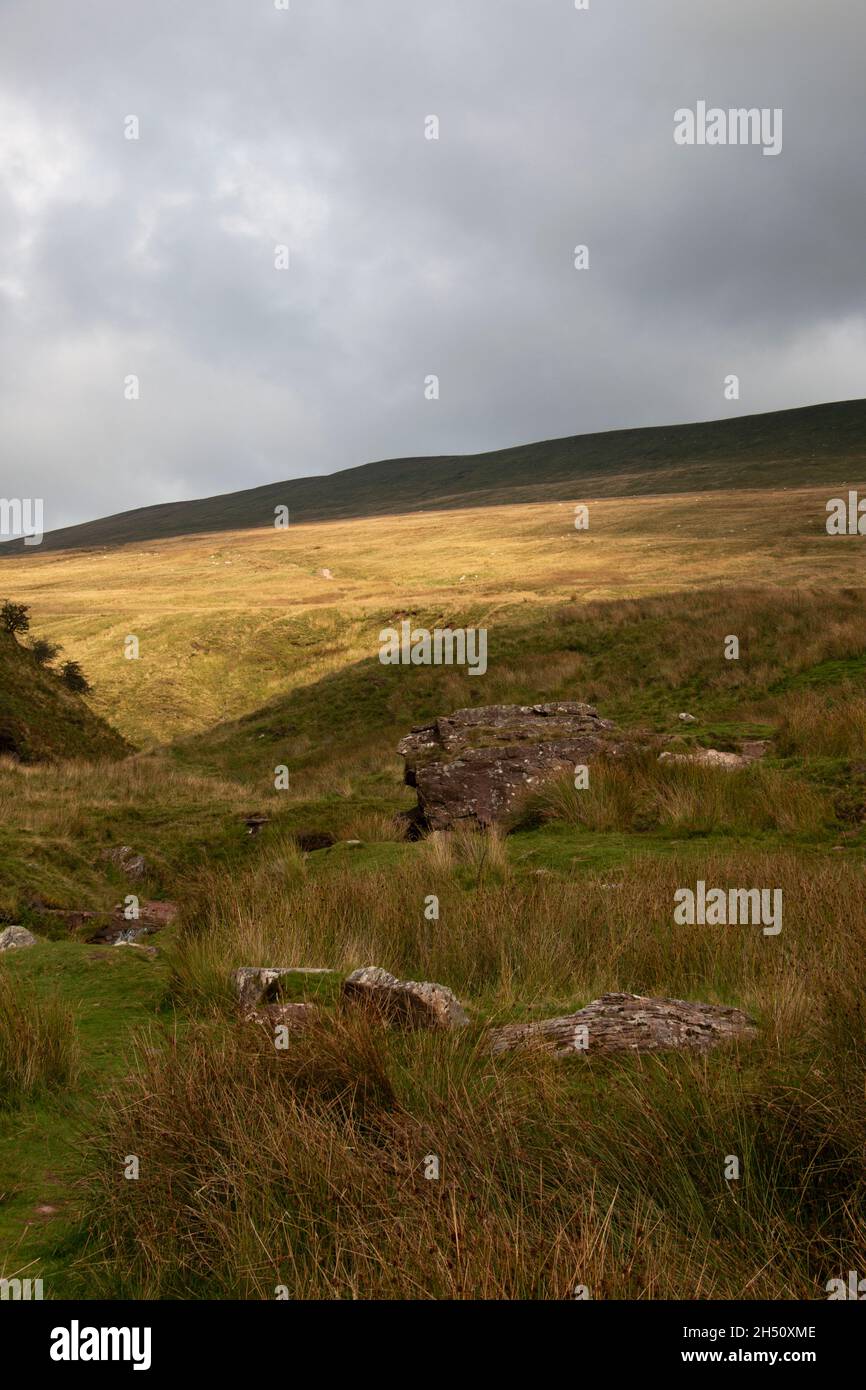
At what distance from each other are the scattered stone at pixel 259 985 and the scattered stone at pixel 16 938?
3.74m

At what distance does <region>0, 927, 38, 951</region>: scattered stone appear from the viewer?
895cm

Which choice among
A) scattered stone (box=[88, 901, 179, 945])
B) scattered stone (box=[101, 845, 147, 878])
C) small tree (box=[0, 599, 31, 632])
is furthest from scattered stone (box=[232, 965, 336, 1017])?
small tree (box=[0, 599, 31, 632])

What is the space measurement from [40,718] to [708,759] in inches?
730

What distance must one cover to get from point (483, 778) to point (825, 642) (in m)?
13.3

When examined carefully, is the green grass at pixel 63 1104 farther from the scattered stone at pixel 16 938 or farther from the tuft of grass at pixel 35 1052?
the scattered stone at pixel 16 938

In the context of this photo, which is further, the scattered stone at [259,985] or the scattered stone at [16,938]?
the scattered stone at [16,938]

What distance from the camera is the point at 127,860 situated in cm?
1456

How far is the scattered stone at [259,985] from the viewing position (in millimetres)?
5750

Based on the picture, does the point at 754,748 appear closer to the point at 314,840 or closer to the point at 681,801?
the point at 681,801

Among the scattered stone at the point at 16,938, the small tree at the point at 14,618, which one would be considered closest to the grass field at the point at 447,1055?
the scattered stone at the point at 16,938

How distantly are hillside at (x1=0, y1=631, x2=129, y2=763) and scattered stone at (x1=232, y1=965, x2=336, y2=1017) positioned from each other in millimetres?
19564

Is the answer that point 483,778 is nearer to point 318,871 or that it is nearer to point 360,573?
point 318,871

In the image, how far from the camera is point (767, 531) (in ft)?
233
